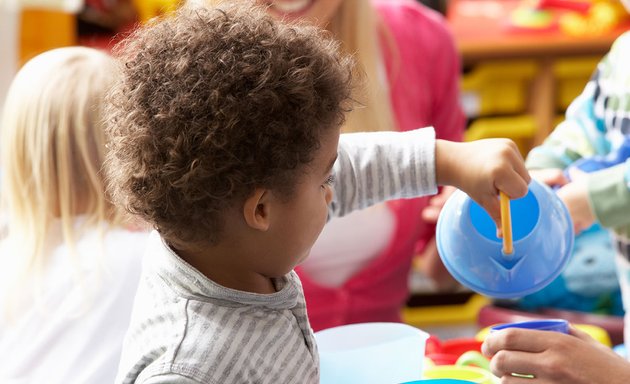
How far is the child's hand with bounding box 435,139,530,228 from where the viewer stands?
2.15 ft

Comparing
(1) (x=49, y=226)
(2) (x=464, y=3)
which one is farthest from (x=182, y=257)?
(2) (x=464, y=3)

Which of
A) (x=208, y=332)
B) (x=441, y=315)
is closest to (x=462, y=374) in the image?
(x=208, y=332)

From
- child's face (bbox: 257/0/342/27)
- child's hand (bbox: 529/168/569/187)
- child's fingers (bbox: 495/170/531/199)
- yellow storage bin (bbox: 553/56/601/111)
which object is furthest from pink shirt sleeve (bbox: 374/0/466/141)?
yellow storage bin (bbox: 553/56/601/111)

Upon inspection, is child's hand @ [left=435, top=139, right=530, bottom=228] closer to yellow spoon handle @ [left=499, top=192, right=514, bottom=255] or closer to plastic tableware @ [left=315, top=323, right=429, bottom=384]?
yellow spoon handle @ [left=499, top=192, right=514, bottom=255]

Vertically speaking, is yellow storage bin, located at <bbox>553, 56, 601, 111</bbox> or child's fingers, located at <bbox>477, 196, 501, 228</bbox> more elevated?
child's fingers, located at <bbox>477, 196, 501, 228</bbox>

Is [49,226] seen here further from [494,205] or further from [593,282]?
[593,282]

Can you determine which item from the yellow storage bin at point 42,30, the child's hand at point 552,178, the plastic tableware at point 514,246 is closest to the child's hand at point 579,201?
the child's hand at point 552,178

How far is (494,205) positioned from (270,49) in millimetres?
212

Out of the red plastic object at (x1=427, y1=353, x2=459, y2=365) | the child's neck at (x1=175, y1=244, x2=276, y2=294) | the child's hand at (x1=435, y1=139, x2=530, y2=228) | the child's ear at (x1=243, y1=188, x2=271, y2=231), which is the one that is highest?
the child's hand at (x1=435, y1=139, x2=530, y2=228)

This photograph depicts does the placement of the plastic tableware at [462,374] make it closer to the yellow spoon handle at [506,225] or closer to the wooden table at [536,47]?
the yellow spoon handle at [506,225]

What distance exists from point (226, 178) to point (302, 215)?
7 cm

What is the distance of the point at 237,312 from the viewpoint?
1.95 ft

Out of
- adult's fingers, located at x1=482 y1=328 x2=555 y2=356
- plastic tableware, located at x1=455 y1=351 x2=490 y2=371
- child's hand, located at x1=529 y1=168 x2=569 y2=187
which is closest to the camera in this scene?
adult's fingers, located at x1=482 y1=328 x2=555 y2=356

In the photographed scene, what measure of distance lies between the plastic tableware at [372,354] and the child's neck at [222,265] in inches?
4.9
